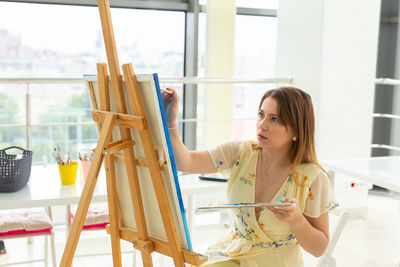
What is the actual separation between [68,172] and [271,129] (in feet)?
3.56

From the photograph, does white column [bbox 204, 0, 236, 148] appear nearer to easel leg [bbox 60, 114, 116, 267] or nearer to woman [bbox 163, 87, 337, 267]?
woman [bbox 163, 87, 337, 267]

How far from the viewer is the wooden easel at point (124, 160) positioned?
4.75ft

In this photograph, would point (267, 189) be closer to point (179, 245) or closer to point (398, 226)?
point (179, 245)

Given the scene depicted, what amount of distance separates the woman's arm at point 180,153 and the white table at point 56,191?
0.60 m

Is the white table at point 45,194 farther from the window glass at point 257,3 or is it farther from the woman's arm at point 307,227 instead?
the window glass at point 257,3

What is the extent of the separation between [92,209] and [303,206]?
1.13m

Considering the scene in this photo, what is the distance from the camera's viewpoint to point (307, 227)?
1.52 m

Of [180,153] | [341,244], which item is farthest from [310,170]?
[341,244]

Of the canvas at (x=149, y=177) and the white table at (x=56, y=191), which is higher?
the canvas at (x=149, y=177)

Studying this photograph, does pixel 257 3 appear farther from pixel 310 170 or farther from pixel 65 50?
pixel 310 170

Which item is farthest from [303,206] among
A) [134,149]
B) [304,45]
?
[304,45]

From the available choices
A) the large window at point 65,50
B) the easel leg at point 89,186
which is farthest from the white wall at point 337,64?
the easel leg at point 89,186

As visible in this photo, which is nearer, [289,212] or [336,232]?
[289,212]

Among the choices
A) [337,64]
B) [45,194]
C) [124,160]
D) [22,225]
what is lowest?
[22,225]
